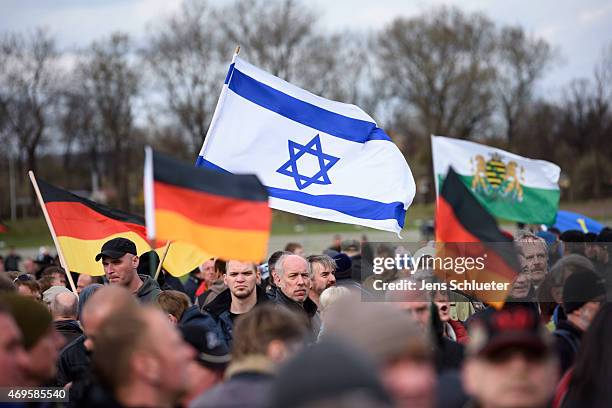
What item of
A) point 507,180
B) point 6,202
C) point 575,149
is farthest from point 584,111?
point 507,180

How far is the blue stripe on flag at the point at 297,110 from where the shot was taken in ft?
28.7

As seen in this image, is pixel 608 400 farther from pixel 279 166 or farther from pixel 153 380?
pixel 279 166

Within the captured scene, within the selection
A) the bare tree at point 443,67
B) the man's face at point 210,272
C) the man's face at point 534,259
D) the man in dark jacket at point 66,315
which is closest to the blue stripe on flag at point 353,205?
the man's face at point 534,259

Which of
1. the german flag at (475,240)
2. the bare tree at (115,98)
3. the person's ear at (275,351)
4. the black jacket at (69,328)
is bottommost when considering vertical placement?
the black jacket at (69,328)

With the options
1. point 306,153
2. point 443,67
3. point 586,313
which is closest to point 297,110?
point 306,153

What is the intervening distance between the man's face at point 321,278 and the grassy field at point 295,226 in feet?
125

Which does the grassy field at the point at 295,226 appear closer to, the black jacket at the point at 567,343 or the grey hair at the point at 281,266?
the grey hair at the point at 281,266

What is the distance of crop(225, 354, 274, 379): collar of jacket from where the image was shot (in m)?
4.15

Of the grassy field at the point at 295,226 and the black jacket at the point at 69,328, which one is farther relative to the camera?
the grassy field at the point at 295,226

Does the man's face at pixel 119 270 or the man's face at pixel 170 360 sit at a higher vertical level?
the man's face at pixel 119 270

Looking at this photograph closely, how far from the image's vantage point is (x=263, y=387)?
4.05m

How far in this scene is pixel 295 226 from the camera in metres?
56.9

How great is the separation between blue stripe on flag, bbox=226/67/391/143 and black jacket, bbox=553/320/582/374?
3998mm

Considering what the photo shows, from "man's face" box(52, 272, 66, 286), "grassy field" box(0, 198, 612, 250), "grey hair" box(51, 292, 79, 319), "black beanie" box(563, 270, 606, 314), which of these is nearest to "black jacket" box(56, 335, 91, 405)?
"grey hair" box(51, 292, 79, 319)
